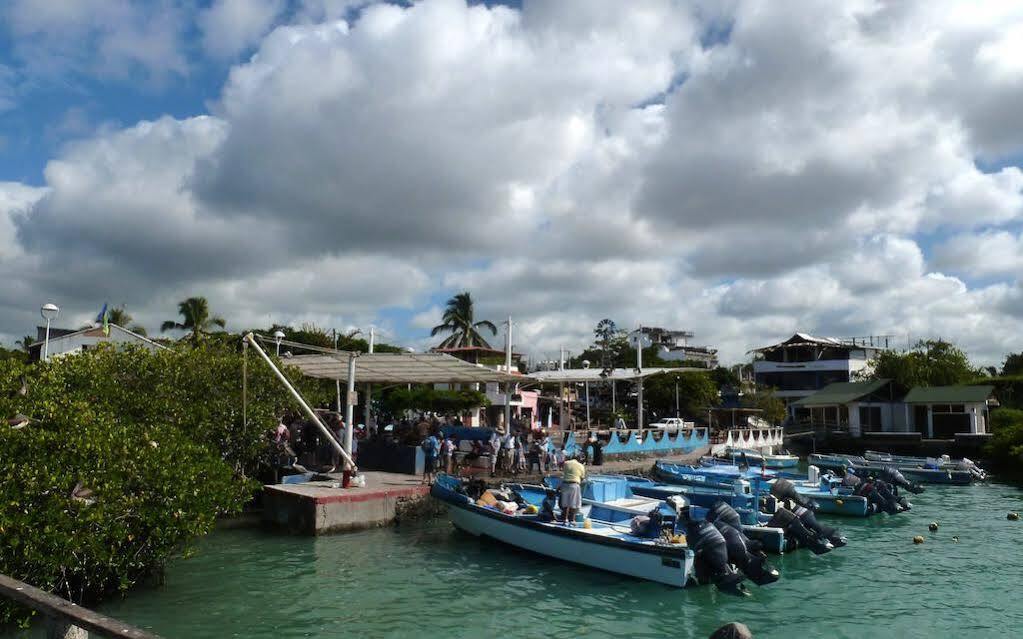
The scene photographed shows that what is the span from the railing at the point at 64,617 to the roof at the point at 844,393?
61698 mm

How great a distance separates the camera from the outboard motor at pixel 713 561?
1357 cm

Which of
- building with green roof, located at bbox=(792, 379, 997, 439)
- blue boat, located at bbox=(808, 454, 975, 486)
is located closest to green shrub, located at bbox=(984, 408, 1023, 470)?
building with green roof, located at bbox=(792, 379, 997, 439)

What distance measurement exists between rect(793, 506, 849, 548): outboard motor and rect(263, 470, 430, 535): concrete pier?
34.1 feet

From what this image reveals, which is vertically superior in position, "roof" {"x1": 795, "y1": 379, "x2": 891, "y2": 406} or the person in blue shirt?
"roof" {"x1": 795, "y1": 379, "x2": 891, "y2": 406}

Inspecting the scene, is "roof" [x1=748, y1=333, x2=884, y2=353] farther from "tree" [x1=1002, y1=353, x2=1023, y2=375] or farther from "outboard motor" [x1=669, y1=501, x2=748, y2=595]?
"outboard motor" [x1=669, y1=501, x2=748, y2=595]

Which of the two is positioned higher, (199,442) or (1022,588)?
(199,442)

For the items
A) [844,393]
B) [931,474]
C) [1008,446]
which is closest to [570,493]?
[931,474]

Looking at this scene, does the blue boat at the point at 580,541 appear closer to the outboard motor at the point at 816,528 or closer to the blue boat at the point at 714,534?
the blue boat at the point at 714,534

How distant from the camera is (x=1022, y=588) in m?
15.2

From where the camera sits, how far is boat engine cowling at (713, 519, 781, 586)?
13859 millimetres

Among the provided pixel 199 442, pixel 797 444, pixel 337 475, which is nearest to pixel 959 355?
pixel 797 444

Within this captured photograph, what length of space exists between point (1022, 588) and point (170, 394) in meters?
20.9

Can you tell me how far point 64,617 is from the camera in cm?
457

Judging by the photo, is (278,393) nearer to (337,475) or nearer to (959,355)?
(337,475)
